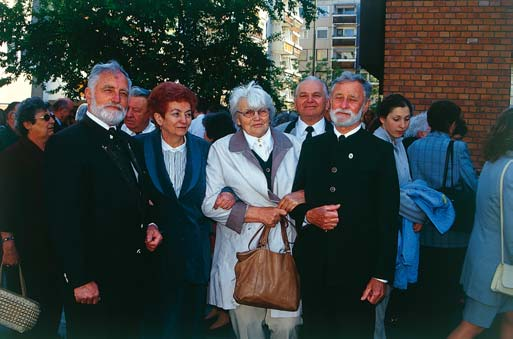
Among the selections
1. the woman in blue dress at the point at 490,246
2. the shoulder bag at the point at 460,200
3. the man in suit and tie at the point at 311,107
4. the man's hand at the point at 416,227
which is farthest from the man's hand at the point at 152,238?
the shoulder bag at the point at 460,200

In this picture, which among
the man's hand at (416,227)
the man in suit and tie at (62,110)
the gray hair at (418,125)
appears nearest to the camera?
the man's hand at (416,227)

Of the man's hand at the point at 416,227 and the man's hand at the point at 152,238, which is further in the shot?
the man's hand at the point at 416,227

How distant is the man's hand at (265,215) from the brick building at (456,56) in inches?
175

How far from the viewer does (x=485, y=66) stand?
7.49 metres

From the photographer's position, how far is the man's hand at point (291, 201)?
3723 millimetres

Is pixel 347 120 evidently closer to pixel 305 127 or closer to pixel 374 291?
pixel 374 291

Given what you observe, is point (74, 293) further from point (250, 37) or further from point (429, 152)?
point (250, 37)

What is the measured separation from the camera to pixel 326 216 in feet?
11.6

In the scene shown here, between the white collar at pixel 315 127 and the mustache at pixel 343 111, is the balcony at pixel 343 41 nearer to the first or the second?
the white collar at pixel 315 127

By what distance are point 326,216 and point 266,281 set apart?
59 centimetres

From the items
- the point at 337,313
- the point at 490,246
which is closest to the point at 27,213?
the point at 337,313

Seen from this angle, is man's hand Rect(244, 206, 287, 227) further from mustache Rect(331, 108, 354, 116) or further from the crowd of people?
mustache Rect(331, 108, 354, 116)

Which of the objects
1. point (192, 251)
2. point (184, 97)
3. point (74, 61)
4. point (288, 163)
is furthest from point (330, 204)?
point (74, 61)

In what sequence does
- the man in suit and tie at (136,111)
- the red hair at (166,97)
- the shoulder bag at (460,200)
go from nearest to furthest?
1. the red hair at (166,97)
2. the shoulder bag at (460,200)
3. the man in suit and tie at (136,111)
